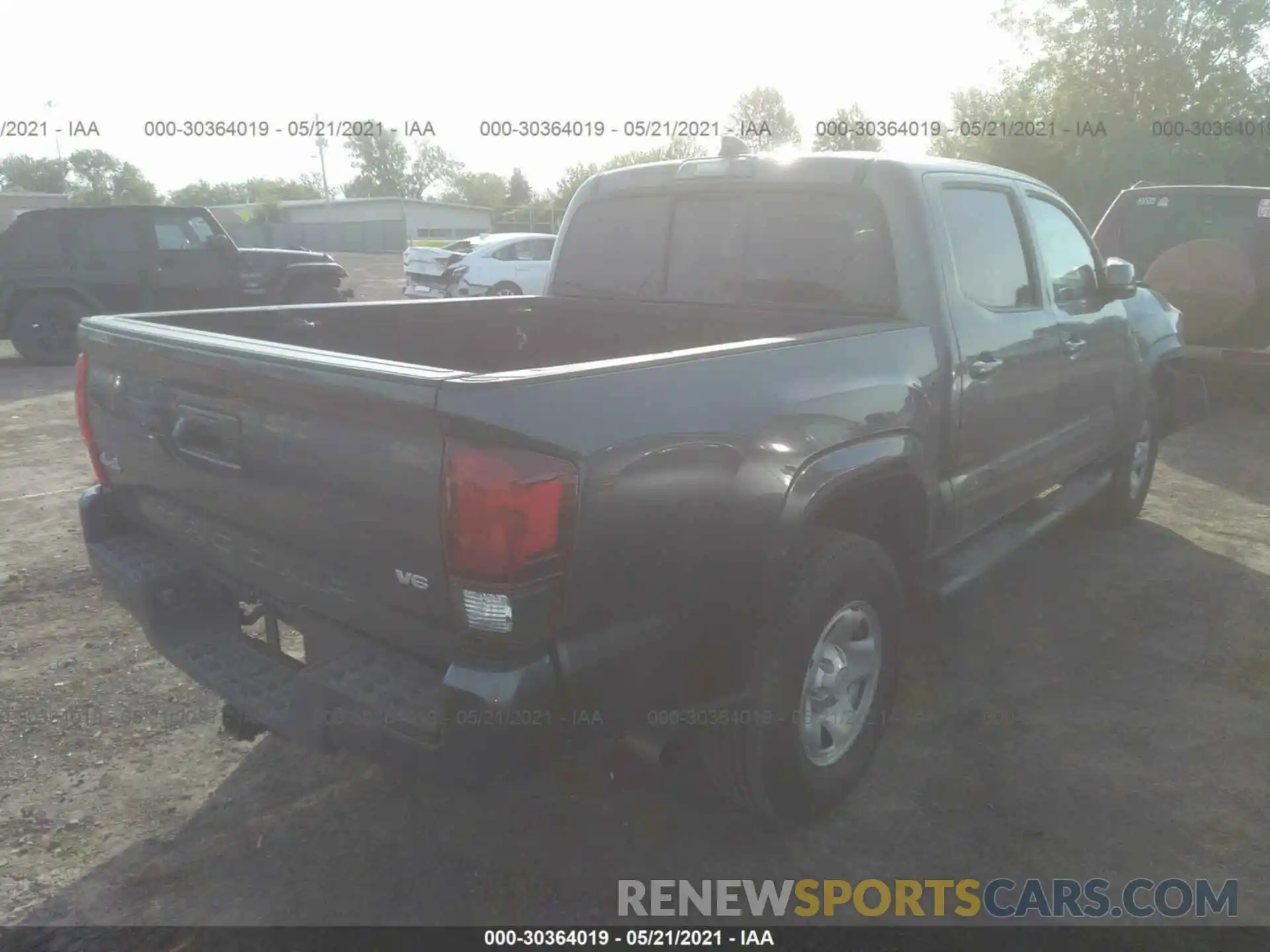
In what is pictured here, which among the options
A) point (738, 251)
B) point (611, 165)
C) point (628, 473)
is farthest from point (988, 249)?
point (611, 165)

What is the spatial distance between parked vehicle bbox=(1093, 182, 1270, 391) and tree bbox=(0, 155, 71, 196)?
3074 inches

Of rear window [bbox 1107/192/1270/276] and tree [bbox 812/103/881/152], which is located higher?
tree [bbox 812/103/881/152]

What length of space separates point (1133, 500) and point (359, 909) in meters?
4.96

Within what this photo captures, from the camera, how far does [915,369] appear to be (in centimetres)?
315

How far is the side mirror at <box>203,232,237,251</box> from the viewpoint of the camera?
41.9 ft

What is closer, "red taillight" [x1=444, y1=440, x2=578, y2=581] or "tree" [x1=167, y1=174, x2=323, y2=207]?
"red taillight" [x1=444, y1=440, x2=578, y2=581]

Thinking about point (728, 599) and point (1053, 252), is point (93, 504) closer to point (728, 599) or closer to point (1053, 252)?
point (728, 599)

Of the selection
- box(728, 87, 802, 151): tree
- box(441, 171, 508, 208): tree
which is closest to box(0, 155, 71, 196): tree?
box(441, 171, 508, 208): tree

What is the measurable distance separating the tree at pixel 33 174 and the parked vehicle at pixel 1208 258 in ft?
256

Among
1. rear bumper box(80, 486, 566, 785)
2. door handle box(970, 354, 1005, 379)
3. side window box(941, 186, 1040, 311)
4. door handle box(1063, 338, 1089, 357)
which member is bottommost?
rear bumper box(80, 486, 566, 785)

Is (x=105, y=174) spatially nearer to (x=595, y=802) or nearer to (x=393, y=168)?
(x=393, y=168)

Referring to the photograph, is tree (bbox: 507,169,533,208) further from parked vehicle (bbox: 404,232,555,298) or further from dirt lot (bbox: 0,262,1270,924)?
dirt lot (bbox: 0,262,1270,924)

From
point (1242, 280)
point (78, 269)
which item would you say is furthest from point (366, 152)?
point (1242, 280)

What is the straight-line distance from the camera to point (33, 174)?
76.7 m
